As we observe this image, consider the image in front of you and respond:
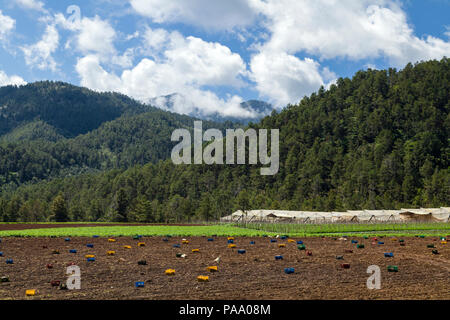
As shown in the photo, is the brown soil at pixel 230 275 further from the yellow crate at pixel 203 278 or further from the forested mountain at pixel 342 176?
the forested mountain at pixel 342 176

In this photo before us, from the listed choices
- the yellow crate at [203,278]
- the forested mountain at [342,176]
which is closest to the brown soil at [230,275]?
the yellow crate at [203,278]

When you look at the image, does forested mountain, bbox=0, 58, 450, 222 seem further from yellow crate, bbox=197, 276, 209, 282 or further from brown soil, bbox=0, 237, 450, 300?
yellow crate, bbox=197, 276, 209, 282

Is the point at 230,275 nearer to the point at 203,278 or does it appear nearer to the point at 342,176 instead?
the point at 203,278

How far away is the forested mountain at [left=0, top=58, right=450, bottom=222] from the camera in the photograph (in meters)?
127

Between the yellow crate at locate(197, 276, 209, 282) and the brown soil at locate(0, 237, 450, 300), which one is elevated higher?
the yellow crate at locate(197, 276, 209, 282)

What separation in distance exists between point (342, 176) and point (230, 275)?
494ft

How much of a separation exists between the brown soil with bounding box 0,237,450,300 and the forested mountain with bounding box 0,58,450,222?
90.4 meters

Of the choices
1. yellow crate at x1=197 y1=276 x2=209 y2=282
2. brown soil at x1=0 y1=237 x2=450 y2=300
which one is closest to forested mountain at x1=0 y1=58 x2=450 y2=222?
brown soil at x1=0 y1=237 x2=450 y2=300

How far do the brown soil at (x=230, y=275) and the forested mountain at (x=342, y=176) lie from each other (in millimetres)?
90358

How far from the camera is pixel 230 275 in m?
18.8

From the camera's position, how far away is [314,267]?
Result: 69.6 feet

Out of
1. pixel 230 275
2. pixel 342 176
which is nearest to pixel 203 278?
pixel 230 275
